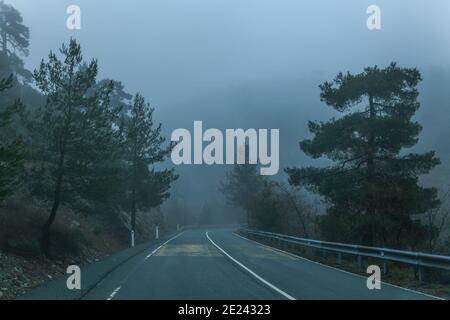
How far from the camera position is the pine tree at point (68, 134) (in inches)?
885

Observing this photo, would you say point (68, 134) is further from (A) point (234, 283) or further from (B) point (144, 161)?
(B) point (144, 161)

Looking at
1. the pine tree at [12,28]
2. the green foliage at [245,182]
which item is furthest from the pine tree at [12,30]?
the green foliage at [245,182]

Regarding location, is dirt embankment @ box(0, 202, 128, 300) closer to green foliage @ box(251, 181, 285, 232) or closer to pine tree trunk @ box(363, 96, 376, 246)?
pine tree trunk @ box(363, 96, 376, 246)

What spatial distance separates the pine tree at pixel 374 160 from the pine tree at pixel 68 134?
39.7ft

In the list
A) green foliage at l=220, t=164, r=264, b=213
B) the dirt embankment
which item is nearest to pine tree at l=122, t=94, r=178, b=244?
the dirt embankment

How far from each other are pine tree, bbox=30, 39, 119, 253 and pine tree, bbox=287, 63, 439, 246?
12108 millimetres

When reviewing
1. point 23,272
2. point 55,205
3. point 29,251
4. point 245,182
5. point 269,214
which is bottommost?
point 23,272

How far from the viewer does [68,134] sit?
22.4m

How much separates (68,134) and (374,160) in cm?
1568

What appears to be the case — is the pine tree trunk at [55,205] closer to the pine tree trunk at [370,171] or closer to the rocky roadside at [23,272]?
the rocky roadside at [23,272]

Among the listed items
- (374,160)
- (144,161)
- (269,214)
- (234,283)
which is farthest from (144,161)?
(234,283)
